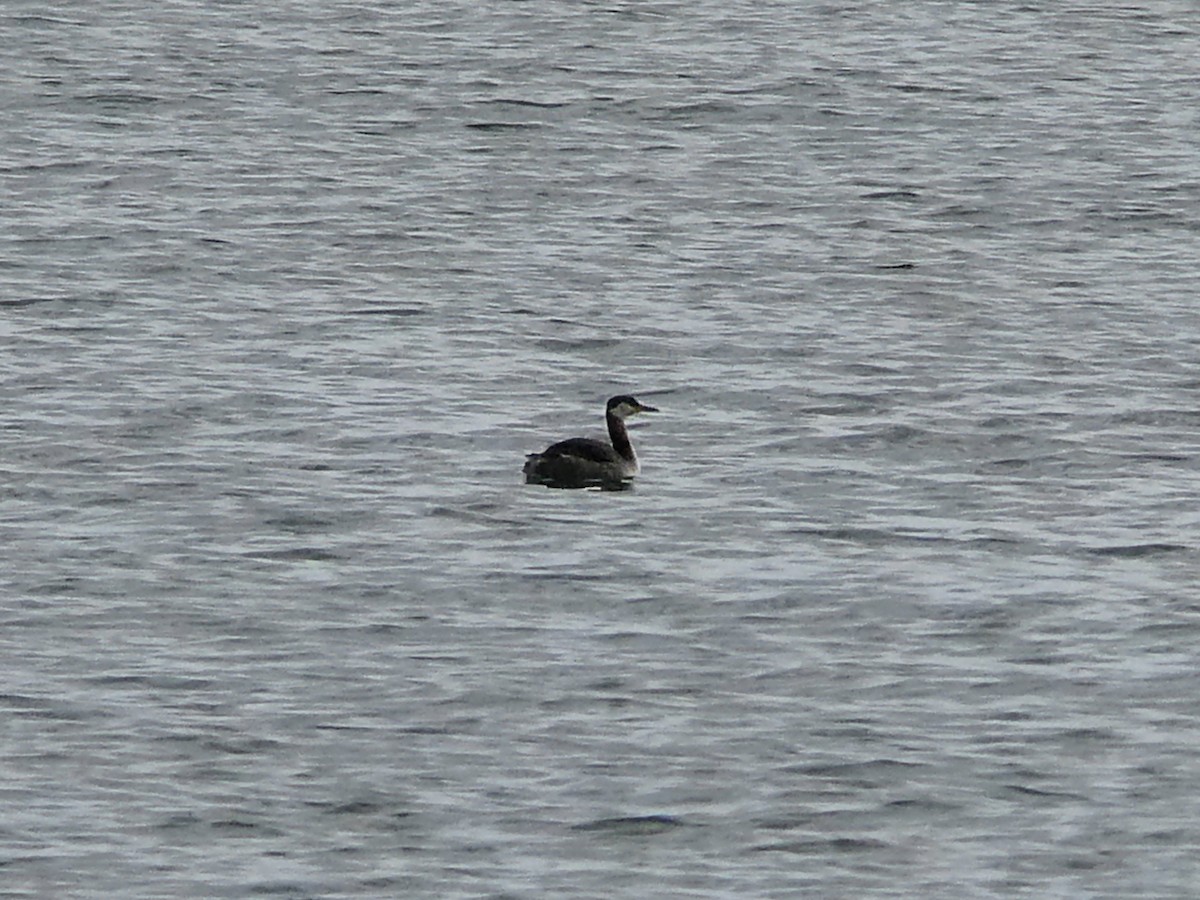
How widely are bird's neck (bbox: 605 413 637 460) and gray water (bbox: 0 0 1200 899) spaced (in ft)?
1.28

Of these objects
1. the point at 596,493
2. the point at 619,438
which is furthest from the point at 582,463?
the point at 619,438

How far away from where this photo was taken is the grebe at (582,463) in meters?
22.5

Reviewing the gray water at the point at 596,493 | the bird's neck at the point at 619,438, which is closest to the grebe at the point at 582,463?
the bird's neck at the point at 619,438

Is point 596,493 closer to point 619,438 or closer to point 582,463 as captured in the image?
point 582,463

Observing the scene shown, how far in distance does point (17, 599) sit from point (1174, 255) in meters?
15.3

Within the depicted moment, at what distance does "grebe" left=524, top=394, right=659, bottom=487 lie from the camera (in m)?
22.5

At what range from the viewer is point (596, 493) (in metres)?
22.7

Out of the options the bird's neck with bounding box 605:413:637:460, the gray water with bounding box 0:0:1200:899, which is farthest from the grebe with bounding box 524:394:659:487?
the gray water with bounding box 0:0:1200:899

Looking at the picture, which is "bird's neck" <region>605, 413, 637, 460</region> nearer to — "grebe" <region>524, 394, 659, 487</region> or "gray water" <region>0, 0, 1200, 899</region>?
"grebe" <region>524, 394, 659, 487</region>

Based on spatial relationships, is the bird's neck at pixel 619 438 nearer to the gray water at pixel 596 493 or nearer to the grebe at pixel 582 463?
the grebe at pixel 582 463

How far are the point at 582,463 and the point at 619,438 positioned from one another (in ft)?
2.10

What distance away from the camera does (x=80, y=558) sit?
803 inches

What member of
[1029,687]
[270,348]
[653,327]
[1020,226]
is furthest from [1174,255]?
[1029,687]

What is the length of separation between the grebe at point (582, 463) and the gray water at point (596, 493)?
0.66 feet
